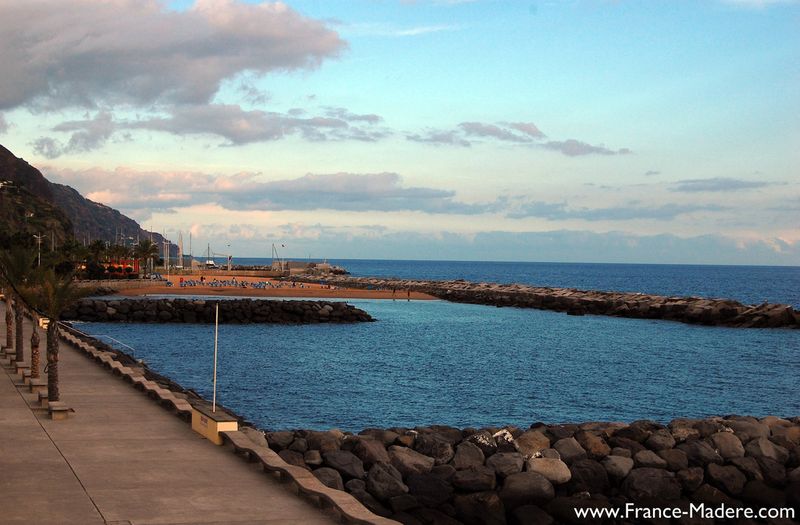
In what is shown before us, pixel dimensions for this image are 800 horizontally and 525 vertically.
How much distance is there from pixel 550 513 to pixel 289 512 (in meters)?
5.10

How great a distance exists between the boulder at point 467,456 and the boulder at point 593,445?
2.24 meters

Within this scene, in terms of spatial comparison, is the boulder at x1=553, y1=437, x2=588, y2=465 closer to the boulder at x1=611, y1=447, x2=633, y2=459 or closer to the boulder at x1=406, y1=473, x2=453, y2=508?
the boulder at x1=611, y1=447, x2=633, y2=459

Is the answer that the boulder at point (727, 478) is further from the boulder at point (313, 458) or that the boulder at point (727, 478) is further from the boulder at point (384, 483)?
the boulder at point (313, 458)

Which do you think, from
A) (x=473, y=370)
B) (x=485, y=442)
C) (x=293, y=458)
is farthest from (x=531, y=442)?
(x=473, y=370)

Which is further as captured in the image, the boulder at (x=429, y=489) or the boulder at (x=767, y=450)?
the boulder at (x=767, y=450)

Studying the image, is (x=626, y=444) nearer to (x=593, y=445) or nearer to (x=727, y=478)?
(x=593, y=445)

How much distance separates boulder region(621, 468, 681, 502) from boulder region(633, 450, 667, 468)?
25.2 inches

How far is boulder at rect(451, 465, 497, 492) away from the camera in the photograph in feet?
45.3

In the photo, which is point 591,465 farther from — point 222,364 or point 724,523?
point 222,364

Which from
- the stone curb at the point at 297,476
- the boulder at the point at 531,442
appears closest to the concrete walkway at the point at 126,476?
the stone curb at the point at 297,476

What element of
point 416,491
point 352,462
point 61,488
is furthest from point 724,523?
point 61,488

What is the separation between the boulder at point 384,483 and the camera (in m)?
13.2

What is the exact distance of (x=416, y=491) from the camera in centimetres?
1343

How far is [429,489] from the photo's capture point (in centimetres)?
1345
